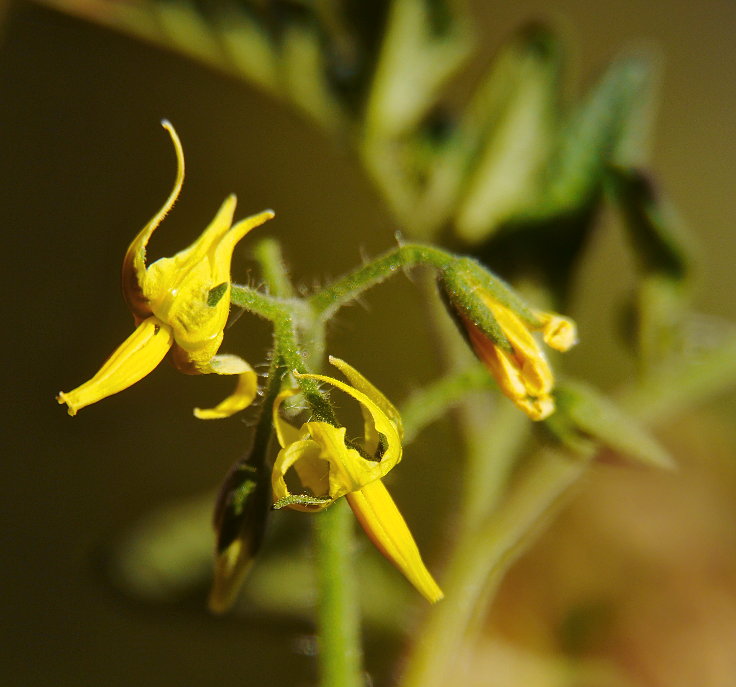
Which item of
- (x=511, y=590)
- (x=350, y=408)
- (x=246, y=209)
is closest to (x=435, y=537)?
(x=511, y=590)

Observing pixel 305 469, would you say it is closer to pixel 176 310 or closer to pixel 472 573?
pixel 176 310

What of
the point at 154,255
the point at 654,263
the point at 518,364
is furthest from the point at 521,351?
the point at 154,255

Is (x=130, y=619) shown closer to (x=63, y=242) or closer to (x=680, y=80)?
(x=63, y=242)

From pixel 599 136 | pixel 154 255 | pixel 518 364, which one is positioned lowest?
pixel 518 364

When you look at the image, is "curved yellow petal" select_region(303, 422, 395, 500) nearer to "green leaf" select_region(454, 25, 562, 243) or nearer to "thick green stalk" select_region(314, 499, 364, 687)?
"thick green stalk" select_region(314, 499, 364, 687)

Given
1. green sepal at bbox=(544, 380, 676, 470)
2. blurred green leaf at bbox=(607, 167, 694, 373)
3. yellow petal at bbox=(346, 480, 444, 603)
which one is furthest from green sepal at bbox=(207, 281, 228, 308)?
blurred green leaf at bbox=(607, 167, 694, 373)
